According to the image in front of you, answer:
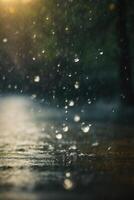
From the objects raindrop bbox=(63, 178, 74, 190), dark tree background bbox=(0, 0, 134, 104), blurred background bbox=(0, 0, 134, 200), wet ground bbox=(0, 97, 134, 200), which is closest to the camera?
wet ground bbox=(0, 97, 134, 200)

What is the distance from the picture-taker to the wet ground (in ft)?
32.6

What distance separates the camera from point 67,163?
13.3m

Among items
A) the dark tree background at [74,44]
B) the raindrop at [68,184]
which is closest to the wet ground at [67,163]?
the raindrop at [68,184]

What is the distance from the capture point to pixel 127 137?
18969 mm

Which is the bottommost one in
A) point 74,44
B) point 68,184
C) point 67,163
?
point 68,184

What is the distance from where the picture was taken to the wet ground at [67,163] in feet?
32.6

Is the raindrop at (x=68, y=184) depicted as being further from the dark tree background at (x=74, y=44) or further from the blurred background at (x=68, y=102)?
the dark tree background at (x=74, y=44)

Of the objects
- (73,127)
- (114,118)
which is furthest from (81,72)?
(73,127)

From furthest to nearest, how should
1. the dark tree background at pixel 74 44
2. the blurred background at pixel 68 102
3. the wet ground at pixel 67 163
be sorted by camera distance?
1. the dark tree background at pixel 74 44
2. the blurred background at pixel 68 102
3. the wet ground at pixel 67 163

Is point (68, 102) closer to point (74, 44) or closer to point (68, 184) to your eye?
point (74, 44)

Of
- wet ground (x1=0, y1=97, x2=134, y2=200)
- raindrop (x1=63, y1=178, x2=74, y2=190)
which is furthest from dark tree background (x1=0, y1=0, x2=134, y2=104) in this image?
raindrop (x1=63, y1=178, x2=74, y2=190)

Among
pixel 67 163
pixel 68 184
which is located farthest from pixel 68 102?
pixel 68 184

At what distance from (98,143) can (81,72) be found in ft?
117

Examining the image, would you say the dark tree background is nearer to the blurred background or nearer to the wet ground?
the blurred background
